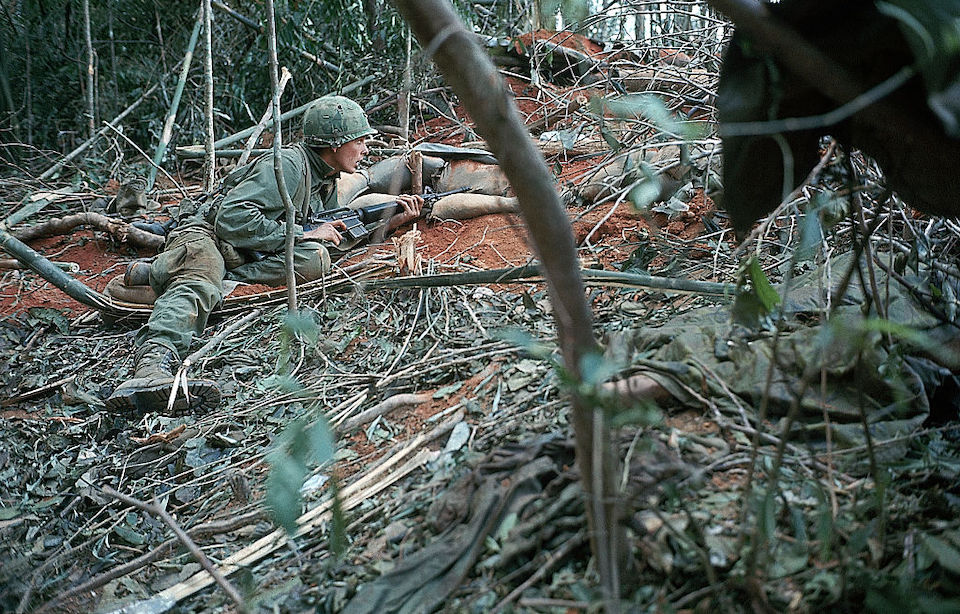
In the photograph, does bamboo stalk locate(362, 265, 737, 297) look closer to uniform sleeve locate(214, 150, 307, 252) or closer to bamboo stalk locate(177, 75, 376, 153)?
uniform sleeve locate(214, 150, 307, 252)

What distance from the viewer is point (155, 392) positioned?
3.51m

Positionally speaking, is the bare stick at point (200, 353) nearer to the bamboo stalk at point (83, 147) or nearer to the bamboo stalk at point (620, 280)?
the bamboo stalk at point (620, 280)

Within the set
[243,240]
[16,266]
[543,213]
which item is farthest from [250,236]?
[543,213]

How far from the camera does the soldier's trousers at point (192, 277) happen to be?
4.22 m

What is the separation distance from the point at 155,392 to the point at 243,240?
1559 millimetres

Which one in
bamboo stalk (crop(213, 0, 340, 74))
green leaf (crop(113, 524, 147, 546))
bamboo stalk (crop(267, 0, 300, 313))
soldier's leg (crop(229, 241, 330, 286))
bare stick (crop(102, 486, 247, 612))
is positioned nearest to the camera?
bare stick (crop(102, 486, 247, 612))

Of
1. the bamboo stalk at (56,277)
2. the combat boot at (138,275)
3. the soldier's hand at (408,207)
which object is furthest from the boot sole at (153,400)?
the soldier's hand at (408,207)

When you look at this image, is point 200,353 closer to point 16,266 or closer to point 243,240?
point 243,240

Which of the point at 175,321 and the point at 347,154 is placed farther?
the point at 347,154

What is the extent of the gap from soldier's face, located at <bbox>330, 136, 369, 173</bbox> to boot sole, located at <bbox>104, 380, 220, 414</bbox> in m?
2.08

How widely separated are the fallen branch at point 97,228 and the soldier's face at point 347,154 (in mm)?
1457

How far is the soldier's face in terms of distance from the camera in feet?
16.6

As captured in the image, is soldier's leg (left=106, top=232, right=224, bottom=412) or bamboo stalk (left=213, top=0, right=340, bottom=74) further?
bamboo stalk (left=213, top=0, right=340, bottom=74)

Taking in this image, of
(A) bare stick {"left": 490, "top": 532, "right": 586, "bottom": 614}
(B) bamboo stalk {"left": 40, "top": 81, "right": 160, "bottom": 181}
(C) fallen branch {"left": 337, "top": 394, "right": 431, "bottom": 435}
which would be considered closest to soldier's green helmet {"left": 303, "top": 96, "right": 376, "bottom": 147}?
(B) bamboo stalk {"left": 40, "top": 81, "right": 160, "bottom": 181}
